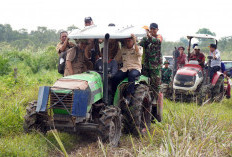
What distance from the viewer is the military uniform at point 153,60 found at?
7023mm

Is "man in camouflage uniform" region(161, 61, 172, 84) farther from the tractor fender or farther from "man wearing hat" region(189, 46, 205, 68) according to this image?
the tractor fender

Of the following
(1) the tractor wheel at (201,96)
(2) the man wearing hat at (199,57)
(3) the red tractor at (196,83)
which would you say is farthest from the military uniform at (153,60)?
(2) the man wearing hat at (199,57)

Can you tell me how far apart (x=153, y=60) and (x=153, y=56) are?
0.32ft

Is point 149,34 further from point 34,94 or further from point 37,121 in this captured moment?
point 34,94

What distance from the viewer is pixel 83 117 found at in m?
5.09

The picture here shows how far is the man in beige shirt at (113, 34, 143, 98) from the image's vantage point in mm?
6230

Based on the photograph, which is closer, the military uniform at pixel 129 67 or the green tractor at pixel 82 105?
the green tractor at pixel 82 105

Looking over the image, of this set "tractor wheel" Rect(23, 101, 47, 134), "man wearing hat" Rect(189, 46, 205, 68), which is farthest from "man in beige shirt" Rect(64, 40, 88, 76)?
"man wearing hat" Rect(189, 46, 205, 68)

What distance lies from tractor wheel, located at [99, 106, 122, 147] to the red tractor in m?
5.28

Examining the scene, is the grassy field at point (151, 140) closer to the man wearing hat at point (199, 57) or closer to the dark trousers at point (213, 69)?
the man wearing hat at point (199, 57)

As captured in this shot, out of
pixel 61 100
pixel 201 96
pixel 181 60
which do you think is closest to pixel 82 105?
pixel 61 100

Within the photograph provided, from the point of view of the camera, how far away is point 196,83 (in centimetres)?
1105

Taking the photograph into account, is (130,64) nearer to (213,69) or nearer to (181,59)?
(213,69)

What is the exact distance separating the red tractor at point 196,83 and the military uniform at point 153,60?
11.6 ft
